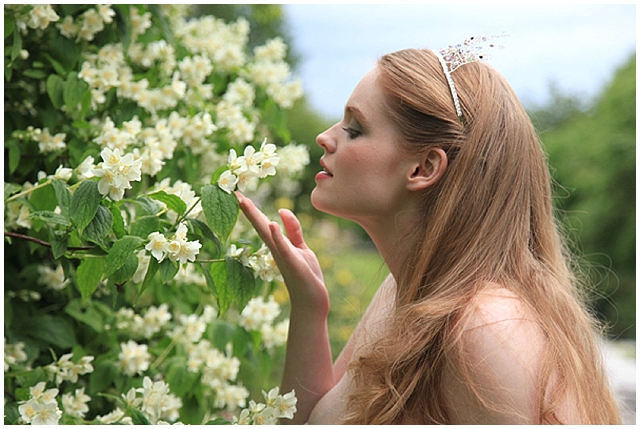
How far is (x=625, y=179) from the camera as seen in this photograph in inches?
383

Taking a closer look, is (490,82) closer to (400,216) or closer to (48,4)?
(400,216)

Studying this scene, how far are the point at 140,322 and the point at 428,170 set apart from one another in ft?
2.96

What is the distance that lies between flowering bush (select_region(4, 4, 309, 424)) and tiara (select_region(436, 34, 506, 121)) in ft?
1.17

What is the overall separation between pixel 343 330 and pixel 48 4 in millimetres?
2898

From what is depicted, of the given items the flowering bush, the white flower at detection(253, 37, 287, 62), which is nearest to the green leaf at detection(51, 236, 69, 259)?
the flowering bush

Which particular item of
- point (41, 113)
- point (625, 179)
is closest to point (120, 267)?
point (41, 113)

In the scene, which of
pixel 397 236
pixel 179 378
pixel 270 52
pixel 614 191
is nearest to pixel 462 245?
pixel 397 236

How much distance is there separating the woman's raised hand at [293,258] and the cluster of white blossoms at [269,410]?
9.3 inches

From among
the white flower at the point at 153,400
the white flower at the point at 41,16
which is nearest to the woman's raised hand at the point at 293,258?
the white flower at the point at 153,400

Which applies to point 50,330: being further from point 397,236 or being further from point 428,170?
point 428,170

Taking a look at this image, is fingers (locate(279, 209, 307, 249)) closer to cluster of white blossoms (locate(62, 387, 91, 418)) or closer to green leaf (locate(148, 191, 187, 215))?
green leaf (locate(148, 191, 187, 215))

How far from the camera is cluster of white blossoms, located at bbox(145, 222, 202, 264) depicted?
100cm

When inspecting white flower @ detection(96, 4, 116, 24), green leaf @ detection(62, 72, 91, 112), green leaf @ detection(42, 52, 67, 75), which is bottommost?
green leaf @ detection(62, 72, 91, 112)

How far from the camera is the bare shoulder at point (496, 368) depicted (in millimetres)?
1035
